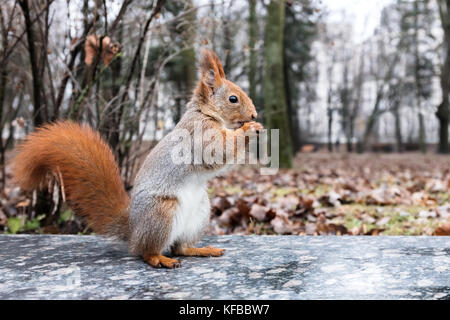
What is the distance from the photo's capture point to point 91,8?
10.6 ft

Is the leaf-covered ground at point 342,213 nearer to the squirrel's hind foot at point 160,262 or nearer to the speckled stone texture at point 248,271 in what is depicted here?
the speckled stone texture at point 248,271

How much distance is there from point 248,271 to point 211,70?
0.91 m

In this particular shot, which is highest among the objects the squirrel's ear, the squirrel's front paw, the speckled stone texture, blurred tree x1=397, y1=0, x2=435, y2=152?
blurred tree x1=397, y1=0, x2=435, y2=152

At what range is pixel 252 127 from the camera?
6.35 feet

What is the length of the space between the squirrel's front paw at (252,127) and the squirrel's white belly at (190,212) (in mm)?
288

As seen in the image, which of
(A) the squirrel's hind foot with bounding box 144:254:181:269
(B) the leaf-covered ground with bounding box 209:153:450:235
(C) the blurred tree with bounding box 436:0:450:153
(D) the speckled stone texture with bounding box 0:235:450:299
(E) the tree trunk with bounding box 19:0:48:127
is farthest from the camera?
(C) the blurred tree with bounding box 436:0:450:153

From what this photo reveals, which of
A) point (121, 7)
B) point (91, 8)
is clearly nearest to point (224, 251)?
Answer: point (121, 7)

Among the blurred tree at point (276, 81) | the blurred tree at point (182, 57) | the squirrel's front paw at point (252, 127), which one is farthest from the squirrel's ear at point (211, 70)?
the blurred tree at point (276, 81)

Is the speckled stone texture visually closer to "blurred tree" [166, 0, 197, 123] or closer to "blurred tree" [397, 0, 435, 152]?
"blurred tree" [166, 0, 197, 123]

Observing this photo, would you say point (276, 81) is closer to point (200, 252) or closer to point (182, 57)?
point (182, 57)

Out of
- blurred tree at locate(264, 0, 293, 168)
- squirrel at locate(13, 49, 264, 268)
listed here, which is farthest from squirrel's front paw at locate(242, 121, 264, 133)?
blurred tree at locate(264, 0, 293, 168)

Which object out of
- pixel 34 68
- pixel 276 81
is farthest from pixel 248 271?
pixel 276 81

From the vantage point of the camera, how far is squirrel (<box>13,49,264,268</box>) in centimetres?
182
